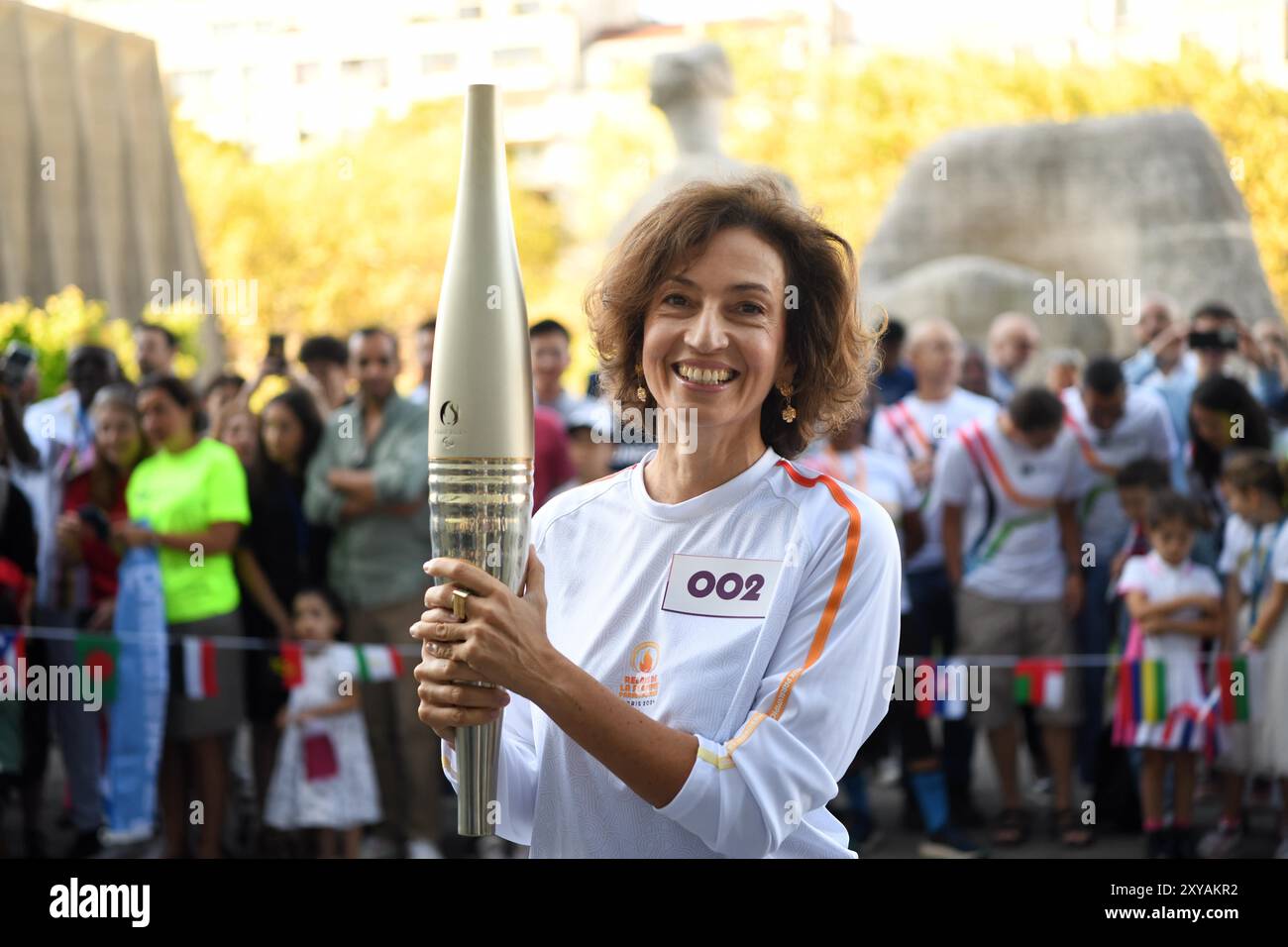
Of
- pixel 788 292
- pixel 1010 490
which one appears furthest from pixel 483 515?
pixel 1010 490

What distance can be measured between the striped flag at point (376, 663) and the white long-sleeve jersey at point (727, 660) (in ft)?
14.1

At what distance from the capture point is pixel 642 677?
2.32 meters

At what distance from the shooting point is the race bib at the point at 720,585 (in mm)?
2293

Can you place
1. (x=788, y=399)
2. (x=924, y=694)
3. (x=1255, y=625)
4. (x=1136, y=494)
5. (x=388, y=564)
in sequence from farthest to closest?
1. (x=924, y=694)
2. (x=1136, y=494)
3. (x=388, y=564)
4. (x=1255, y=625)
5. (x=788, y=399)

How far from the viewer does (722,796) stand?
83.9 inches

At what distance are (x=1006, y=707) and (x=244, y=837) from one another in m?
3.37

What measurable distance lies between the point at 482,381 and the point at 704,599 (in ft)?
1.65

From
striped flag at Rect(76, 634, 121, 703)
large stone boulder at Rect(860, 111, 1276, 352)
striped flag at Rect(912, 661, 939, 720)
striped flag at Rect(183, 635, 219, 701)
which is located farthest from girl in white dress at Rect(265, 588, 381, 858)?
large stone boulder at Rect(860, 111, 1276, 352)

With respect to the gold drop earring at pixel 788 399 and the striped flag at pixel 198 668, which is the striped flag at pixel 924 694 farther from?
the gold drop earring at pixel 788 399

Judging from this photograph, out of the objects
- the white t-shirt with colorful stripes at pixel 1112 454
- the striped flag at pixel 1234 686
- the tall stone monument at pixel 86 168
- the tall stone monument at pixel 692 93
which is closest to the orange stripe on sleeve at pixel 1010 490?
the white t-shirt with colorful stripes at pixel 1112 454

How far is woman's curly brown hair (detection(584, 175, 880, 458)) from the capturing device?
238 cm

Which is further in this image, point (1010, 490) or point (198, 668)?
point (1010, 490)

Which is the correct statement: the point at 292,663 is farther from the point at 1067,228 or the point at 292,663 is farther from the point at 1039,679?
the point at 1067,228

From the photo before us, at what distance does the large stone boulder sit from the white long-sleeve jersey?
10252 mm
